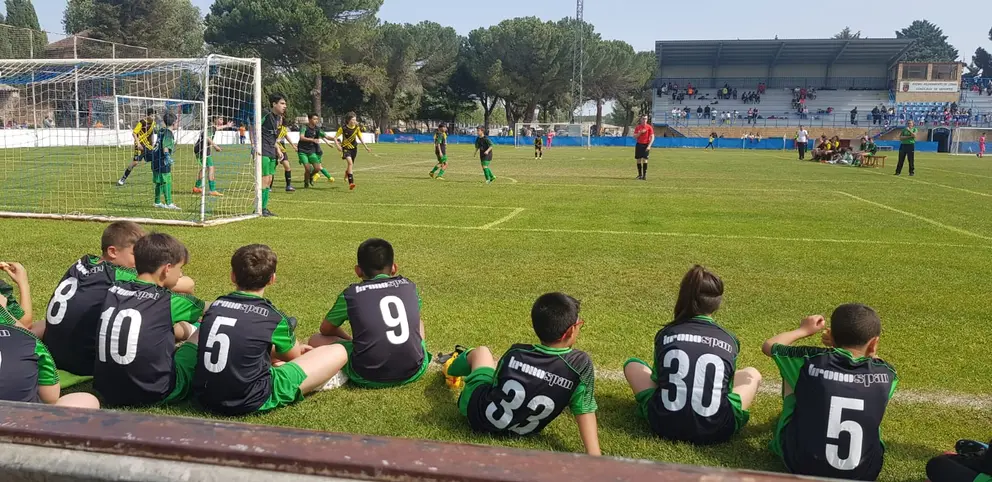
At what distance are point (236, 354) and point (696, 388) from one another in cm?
250

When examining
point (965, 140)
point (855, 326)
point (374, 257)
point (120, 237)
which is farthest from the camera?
point (965, 140)

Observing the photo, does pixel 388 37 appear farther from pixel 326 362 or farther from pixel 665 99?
pixel 326 362

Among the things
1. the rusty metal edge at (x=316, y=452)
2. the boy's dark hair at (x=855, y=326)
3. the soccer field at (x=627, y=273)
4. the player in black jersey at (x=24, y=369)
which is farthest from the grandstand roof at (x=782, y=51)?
the rusty metal edge at (x=316, y=452)

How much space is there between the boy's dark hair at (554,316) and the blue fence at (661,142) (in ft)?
178

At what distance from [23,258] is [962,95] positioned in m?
75.6

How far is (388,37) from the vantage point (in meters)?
65.6

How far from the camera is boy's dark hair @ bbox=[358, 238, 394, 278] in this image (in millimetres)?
4730

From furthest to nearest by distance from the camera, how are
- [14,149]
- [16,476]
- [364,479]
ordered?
[14,149] → [16,476] → [364,479]

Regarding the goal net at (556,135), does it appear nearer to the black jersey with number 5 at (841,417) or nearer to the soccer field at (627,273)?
the soccer field at (627,273)

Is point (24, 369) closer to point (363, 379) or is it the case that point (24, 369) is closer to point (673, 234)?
point (363, 379)

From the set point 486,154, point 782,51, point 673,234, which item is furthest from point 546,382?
point 782,51

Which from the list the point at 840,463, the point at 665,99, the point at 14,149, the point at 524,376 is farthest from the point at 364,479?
the point at 665,99

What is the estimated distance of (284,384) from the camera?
13.7 ft

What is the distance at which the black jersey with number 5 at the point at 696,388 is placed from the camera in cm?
377
